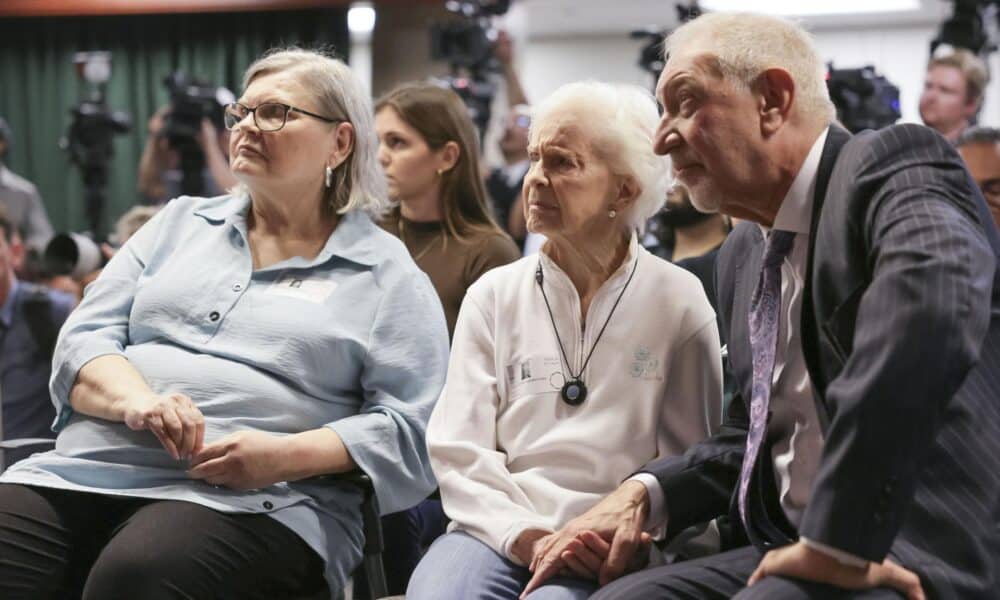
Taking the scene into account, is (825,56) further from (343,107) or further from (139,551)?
(139,551)

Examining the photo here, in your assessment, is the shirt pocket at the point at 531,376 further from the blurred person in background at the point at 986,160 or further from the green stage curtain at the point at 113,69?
the green stage curtain at the point at 113,69

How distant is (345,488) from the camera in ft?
6.18

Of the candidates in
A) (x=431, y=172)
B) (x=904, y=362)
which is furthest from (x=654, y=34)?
(x=904, y=362)

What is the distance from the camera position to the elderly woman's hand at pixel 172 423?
1.72 m

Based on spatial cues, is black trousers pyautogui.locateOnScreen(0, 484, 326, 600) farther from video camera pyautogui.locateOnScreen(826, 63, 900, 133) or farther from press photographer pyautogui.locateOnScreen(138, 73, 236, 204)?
video camera pyautogui.locateOnScreen(826, 63, 900, 133)

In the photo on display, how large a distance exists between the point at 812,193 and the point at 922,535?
41cm

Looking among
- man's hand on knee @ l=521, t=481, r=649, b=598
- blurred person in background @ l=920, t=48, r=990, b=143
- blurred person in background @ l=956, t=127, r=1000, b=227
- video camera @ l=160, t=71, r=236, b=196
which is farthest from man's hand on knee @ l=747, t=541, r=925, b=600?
video camera @ l=160, t=71, r=236, b=196

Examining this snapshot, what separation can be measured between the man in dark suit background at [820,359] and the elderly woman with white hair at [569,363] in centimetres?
8

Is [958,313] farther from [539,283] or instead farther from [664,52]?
[539,283]

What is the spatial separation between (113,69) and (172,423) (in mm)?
6173

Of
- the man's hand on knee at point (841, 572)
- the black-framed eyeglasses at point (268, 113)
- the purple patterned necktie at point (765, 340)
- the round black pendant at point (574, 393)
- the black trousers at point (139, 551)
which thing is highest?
the black-framed eyeglasses at point (268, 113)

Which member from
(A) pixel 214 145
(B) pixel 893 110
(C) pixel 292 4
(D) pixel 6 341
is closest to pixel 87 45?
(C) pixel 292 4

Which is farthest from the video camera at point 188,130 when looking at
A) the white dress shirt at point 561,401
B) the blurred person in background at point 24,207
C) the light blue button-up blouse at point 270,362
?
the white dress shirt at point 561,401

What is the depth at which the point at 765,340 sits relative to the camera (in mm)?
1475
